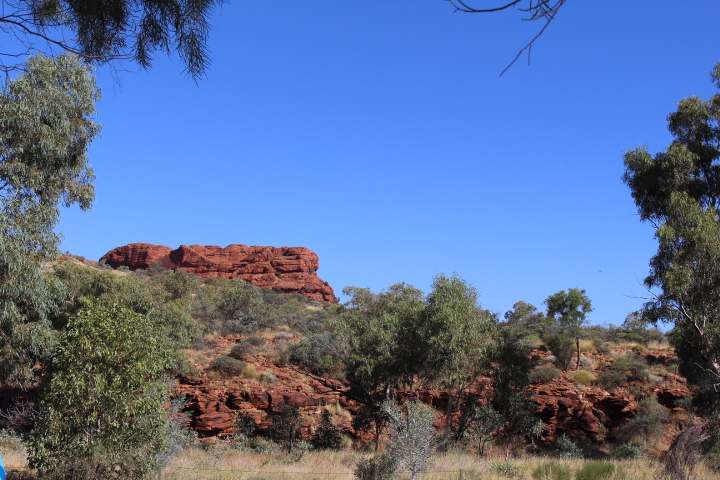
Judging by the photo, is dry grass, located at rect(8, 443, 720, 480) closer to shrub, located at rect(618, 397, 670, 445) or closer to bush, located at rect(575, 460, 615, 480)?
bush, located at rect(575, 460, 615, 480)

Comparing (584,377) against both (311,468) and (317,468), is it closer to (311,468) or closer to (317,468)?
(317,468)

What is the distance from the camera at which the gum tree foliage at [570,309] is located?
3453 cm

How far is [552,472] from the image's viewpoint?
13.4m

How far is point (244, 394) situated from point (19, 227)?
1449 centimetres

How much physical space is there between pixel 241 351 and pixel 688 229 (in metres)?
22.9

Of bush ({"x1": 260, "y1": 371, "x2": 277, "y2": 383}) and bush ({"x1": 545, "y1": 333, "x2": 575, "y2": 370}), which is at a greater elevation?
bush ({"x1": 545, "y1": 333, "x2": 575, "y2": 370})

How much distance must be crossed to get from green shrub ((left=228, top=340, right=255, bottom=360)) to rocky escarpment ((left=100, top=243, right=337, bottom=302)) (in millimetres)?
53674

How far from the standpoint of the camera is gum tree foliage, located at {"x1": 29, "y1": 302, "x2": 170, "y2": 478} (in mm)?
8766

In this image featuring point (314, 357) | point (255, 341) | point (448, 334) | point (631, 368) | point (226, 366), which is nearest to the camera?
point (448, 334)

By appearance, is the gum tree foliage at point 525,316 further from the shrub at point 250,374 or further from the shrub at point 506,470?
the shrub at point 506,470

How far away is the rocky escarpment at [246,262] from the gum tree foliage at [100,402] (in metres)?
75.8

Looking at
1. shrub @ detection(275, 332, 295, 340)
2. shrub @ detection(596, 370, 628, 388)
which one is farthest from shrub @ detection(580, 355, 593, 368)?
shrub @ detection(275, 332, 295, 340)

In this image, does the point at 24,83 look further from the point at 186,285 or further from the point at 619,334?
the point at 619,334

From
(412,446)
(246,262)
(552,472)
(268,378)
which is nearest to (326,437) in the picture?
(268,378)
